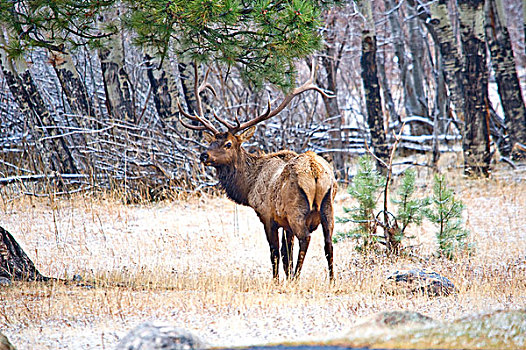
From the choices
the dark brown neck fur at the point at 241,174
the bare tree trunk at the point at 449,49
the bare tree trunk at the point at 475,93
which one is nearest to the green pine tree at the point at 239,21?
the dark brown neck fur at the point at 241,174

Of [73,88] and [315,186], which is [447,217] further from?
[73,88]

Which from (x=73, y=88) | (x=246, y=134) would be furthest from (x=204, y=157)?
(x=73, y=88)

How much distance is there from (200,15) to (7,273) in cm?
401

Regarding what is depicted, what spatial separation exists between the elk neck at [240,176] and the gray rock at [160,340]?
4631 millimetres

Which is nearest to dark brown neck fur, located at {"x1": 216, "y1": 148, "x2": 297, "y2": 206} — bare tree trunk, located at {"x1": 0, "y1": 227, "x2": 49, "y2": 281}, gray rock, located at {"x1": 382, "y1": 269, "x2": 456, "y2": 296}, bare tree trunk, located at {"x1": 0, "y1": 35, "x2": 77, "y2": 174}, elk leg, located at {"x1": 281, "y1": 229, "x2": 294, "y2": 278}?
elk leg, located at {"x1": 281, "y1": 229, "x2": 294, "y2": 278}

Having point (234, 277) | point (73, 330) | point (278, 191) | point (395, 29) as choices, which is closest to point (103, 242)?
point (234, 277)

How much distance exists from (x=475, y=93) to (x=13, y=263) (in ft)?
37.8

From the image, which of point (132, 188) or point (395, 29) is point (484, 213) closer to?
point (132, 188)

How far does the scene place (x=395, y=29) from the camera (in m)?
20.7

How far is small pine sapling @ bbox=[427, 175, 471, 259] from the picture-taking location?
906 cm

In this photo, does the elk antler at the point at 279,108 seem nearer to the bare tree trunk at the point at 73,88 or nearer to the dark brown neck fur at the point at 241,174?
the dark brown neck fur at the point at 241,174

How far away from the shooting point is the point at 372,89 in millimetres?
15328

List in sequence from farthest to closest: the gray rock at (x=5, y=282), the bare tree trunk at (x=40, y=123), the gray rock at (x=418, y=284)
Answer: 1. the bare tree trunk at (x=40, y=123)
2. the gray rock at (x=5, y=282)
3. the gray rock at (x=418, y=284)

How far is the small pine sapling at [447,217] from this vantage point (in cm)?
906
